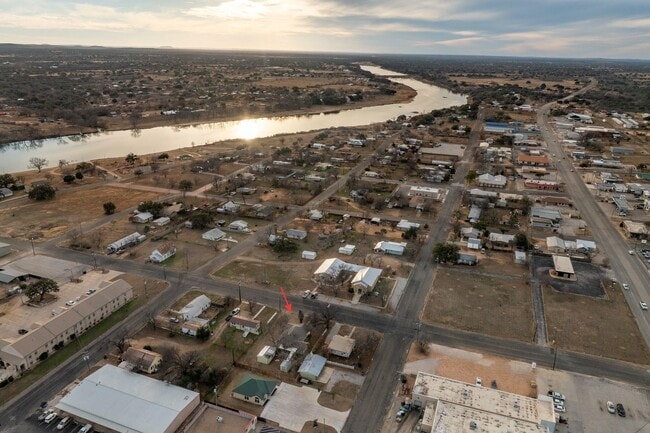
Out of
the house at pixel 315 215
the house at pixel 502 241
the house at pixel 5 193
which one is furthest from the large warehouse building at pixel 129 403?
the house at pixel 5 193

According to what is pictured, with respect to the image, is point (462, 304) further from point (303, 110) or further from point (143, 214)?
point (303, 110)

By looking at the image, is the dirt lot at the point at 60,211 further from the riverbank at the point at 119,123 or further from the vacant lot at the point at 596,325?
the vacant lot at the point at 596,325

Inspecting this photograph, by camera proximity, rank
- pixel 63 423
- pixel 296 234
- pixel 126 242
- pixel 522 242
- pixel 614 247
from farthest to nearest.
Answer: pixel 296 234
pixel 614 247
pixel 126 242
pixel 522 242
pixel 63 423

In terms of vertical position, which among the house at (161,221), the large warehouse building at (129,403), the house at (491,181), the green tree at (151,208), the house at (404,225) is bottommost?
the large warehouse building at (129,403)

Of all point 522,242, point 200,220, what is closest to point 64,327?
point 200,220

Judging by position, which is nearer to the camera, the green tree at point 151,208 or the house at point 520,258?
the house at point 520,258

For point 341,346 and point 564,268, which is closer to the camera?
point 341,346

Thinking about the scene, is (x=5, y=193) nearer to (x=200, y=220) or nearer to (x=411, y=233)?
(x=200, y=220)

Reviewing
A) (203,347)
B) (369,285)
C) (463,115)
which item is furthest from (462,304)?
(463,115)
